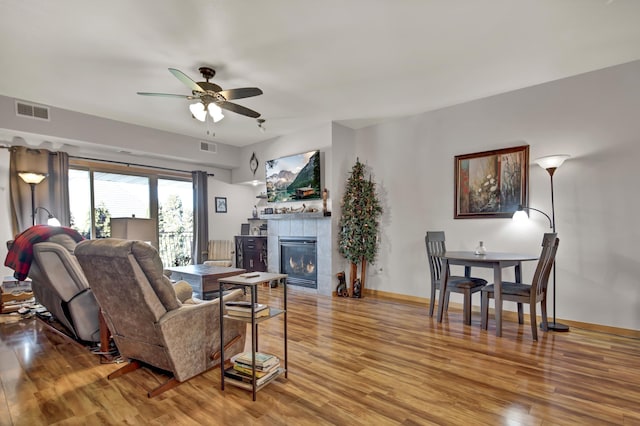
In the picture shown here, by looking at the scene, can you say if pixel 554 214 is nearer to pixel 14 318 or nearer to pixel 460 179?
pixel 460 179

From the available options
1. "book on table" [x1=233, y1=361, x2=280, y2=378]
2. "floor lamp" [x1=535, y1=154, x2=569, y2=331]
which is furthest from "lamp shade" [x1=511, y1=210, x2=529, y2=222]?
"book on table" [x1=233, y1=361, x2=280, y2=378]

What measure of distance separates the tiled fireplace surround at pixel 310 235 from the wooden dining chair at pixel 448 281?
1.76 meters

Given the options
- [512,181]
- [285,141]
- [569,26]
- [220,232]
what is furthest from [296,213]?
[569,26]

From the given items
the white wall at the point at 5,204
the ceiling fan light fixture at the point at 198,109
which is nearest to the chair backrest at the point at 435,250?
the ceiling fan light fixture at the point at 198,109

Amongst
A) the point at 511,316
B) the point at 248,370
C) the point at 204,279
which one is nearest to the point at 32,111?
the point at 204,279

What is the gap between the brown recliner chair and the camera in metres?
2.04

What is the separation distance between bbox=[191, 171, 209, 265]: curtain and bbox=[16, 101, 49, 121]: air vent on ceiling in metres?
2.64

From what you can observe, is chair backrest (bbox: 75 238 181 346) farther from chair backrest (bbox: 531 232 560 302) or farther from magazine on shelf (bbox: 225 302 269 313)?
chair backrest (bbox: 531 232 560 302)

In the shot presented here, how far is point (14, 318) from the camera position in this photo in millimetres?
3939

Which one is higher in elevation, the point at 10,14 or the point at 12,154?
the point at 10,14

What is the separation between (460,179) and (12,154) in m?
6.69

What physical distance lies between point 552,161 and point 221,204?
6.28m

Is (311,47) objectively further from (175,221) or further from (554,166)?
(175,221)

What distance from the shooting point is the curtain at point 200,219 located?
664 cm
